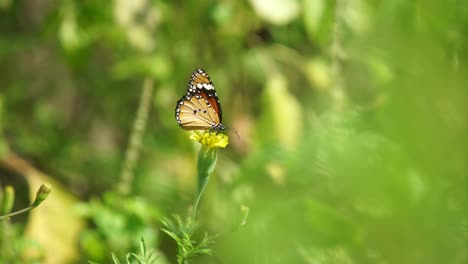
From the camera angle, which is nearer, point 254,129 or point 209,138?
point 209,138

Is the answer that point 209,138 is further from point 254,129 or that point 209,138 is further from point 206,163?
point 254,129

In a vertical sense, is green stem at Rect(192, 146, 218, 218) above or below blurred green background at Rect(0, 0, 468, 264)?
below

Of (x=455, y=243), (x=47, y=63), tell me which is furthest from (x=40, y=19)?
(x=455, y=243)

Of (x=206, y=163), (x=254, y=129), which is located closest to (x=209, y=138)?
(x=206, y=163)

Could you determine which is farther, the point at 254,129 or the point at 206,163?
the point at 254,129

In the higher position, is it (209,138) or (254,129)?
(254,129)
